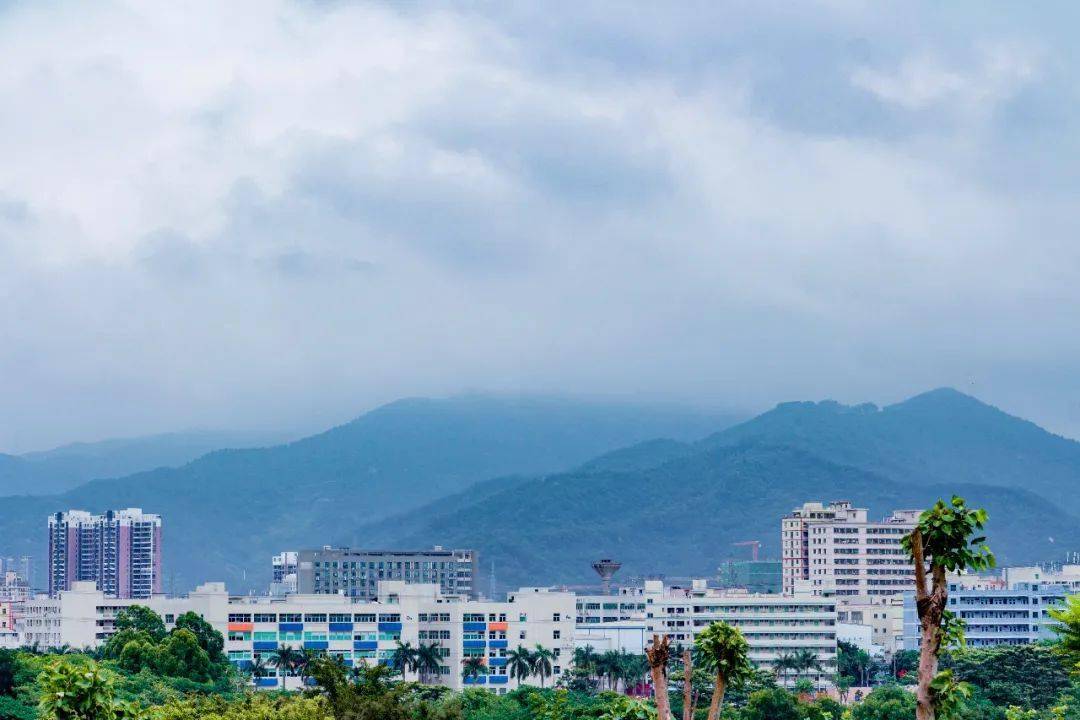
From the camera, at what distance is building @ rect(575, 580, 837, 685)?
6078 inches

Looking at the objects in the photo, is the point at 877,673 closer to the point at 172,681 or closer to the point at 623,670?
the point at 623,670

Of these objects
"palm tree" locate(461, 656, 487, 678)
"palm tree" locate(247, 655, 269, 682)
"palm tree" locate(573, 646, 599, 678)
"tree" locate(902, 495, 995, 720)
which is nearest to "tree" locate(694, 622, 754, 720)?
"tree" locate(902, 495, 995, 720)

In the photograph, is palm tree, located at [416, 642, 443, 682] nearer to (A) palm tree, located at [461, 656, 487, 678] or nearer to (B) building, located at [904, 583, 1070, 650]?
(A) palm tree, located at [461, 656, 487, 678]

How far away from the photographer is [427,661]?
136875 mm

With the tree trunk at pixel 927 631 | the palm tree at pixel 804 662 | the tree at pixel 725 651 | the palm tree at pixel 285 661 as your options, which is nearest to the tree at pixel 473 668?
the palm tree at pixel 285 661

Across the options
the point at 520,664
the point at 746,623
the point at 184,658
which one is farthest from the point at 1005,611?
the point at 184,658

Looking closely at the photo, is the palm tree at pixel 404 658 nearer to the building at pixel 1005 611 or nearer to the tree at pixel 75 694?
the building at pixel 1005 611

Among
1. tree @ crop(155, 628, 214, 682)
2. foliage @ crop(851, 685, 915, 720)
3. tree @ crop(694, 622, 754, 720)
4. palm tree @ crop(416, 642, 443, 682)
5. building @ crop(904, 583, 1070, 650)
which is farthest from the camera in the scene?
building @ crop(904, 583, 1070, 650)

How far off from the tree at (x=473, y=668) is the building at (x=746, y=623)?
1655 cm

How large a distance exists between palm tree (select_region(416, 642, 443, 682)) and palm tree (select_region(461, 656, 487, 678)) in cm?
198

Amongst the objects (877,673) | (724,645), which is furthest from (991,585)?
(724,645)

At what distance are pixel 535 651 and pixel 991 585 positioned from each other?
5275 centimetres

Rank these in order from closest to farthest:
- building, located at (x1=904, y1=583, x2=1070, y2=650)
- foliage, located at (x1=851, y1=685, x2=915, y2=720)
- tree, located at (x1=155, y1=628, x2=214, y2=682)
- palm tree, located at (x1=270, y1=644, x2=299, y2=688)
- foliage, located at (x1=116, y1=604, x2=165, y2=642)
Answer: foliage, located at (x1=851, y1=685, x2=915, y2=720), tree, located at (x1=155, y1=628, x2=214, y2=682), foliage, located at (x1=116, y1=604, x2=165, y2=642), palm tree, located at (x1=270, y1=644, x2=299, y2=688), building, located at (x1=904, y1=583, x2=1070, y2=650)

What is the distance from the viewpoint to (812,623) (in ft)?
508
